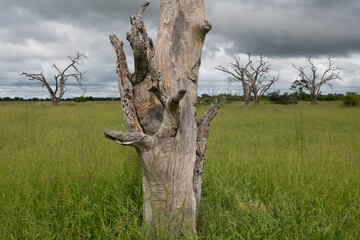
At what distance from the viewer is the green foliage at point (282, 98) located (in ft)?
134

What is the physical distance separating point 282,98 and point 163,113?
139ft

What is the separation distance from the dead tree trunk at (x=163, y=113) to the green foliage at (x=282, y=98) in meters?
41.2

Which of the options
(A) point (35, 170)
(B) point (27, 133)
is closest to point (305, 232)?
(A) point (35, 170)

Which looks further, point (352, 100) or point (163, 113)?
point (352, 100)

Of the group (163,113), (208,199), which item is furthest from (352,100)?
(163,113)

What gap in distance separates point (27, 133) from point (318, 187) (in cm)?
799

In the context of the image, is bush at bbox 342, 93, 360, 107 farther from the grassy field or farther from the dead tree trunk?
the dead tree trunk

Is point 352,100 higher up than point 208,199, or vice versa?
point 352,100

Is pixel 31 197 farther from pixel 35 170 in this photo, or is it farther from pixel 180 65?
pixel 180 65

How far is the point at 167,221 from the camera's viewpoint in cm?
260

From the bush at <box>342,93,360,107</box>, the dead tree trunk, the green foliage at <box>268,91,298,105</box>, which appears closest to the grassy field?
the dead tree trunk

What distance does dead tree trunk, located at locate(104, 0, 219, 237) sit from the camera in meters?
2.52

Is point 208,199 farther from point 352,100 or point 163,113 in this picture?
point 352,100

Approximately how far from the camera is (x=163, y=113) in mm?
2598
